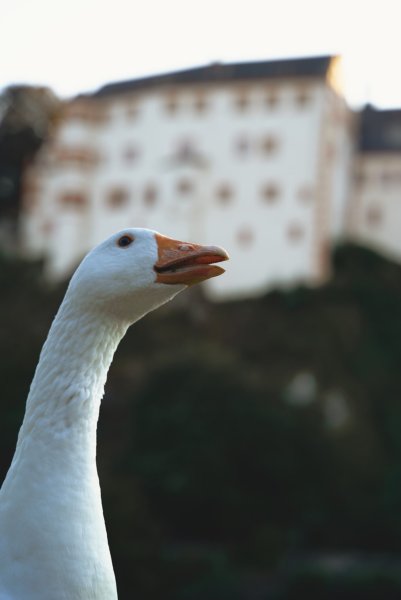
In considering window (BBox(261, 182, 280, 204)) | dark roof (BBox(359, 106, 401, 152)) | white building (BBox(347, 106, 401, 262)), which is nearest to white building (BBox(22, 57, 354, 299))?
window (BBox(261, 182, 280, 204))

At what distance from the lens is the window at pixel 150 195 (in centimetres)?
6253

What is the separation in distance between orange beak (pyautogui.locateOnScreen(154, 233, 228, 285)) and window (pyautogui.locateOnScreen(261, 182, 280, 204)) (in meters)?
56.8

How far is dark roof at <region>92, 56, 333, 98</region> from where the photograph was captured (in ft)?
204

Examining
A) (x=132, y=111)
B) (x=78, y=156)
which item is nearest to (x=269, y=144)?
(x=132, y=111)

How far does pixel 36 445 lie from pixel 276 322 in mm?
→ 51744

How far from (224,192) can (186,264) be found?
5747 cm

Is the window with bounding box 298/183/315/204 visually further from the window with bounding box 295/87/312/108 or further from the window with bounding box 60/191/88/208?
the window with bounding box 60/191/88/208

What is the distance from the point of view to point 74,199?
2493 inches

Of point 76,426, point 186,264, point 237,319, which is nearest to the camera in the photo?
point 76,426

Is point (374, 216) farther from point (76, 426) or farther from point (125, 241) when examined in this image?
point (76, 426)

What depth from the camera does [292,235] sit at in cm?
5941

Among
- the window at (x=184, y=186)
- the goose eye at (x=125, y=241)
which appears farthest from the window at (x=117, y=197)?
the goose eye at (x=125, y=241)

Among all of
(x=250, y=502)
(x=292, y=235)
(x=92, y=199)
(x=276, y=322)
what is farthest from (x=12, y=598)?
(x=92, y=199)

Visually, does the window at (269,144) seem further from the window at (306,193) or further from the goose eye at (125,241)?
the goose eye at (125,241)
